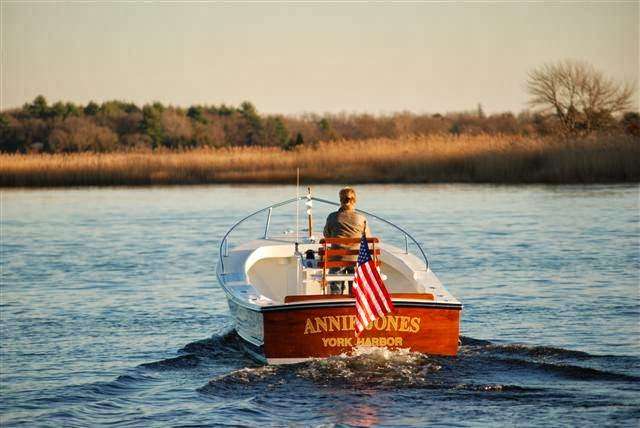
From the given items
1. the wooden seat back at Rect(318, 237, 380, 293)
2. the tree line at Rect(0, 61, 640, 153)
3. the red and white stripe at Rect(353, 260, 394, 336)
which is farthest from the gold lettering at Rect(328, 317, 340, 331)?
the tree line at Rect(0, 61, 640, 153)

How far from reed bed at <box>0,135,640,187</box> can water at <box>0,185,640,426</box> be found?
815 centimetres

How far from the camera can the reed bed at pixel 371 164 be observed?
102 ft

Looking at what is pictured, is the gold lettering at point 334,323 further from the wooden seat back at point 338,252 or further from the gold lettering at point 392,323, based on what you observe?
the wooden seat back at point 338,252

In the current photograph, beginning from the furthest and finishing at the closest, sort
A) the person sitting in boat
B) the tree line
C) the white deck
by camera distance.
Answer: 1. the tree line
2. the white deck
3. the person sitting in boat

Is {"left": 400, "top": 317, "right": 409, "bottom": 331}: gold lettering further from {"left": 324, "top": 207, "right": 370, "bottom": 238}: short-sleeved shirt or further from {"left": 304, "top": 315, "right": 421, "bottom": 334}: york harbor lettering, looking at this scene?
{"left": 324, "top": 207, "right": 370, "bottom": 238}: short-sleeved shirt

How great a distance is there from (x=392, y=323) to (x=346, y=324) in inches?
15.0

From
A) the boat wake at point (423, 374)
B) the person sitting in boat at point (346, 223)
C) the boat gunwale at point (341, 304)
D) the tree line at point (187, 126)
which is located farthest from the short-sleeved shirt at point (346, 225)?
the tree line at point (187, 126)

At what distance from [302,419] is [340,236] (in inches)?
104

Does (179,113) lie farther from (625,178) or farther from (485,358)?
(485,358)

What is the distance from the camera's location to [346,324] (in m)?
9.04

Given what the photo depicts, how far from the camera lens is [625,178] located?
30938mm

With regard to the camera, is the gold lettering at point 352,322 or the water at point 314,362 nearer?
the water at point 314,362

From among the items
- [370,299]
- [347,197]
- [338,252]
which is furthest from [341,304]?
[347,197]

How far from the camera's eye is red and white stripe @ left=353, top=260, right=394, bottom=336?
8.77 metres
